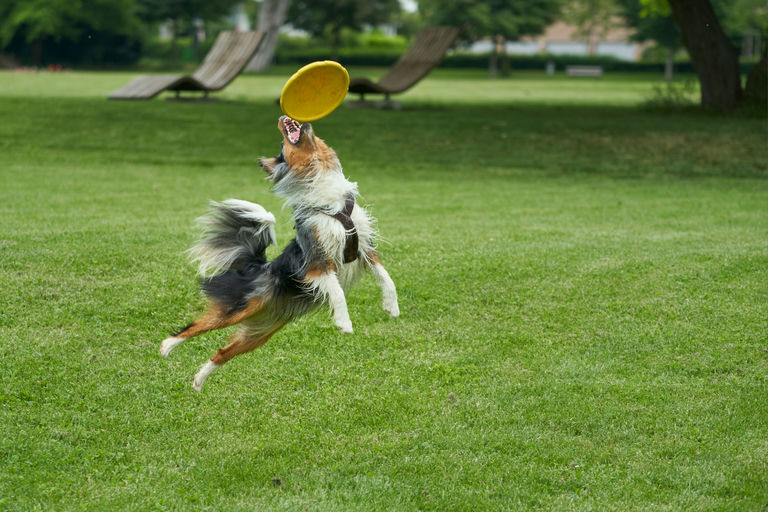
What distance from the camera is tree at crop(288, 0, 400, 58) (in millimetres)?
68312

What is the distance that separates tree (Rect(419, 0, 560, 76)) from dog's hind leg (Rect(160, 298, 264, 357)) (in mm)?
60049

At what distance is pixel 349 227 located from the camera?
4660 millimetres

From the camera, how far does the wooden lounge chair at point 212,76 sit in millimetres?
23031

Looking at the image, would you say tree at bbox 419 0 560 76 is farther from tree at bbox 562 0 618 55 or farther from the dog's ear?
the dog's ear

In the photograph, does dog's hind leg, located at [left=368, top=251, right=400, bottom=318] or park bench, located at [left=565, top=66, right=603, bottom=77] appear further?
park bench, located at [left=565, top=66, right=603, bottom=77]

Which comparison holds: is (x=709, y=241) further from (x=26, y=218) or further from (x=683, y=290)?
(x=26, y=218)

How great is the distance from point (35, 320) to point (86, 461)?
2246 millimetres

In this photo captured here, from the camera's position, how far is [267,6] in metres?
55.4

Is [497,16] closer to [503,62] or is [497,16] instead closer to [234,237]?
[503,62]

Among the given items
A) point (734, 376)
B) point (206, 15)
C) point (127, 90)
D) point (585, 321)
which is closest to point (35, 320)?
point (585, 321)

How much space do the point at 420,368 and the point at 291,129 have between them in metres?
2.99

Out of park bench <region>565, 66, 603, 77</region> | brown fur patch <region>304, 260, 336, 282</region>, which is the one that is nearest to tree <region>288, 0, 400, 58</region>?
park bench <region>565, 66, 603, 77</region>

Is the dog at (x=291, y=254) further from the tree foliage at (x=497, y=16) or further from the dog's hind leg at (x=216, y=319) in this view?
the tree foliage at (x=497, y=16)

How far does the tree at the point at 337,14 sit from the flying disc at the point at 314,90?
216 ft
